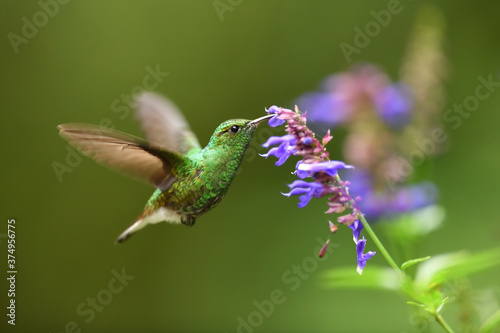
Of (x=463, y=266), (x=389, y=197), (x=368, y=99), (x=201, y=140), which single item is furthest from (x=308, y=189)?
(x=201, y=140)

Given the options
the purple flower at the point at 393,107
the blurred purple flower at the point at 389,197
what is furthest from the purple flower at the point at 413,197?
the purple flower at the point at 393,107

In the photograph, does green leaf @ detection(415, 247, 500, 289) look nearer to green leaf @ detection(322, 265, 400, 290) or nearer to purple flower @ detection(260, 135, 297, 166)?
green leaf @ detection(322, 265, 400, 290)

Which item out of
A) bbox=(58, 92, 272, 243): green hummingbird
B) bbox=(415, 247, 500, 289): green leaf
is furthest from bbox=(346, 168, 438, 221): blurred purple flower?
bbox=(58, 92, 272, 243): green hummingbird

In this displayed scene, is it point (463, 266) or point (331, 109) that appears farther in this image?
point (331, 109)

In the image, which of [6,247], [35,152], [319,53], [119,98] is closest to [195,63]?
[119,98]

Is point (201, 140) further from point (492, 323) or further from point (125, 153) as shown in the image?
point (492, 323)

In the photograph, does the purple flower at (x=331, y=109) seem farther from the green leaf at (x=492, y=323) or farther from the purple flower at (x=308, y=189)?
the green leaf at (x=492, y=323)

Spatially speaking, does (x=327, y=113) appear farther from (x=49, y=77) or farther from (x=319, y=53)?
(x=49, y=77)

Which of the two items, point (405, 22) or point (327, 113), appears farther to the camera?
point (405, 22)
